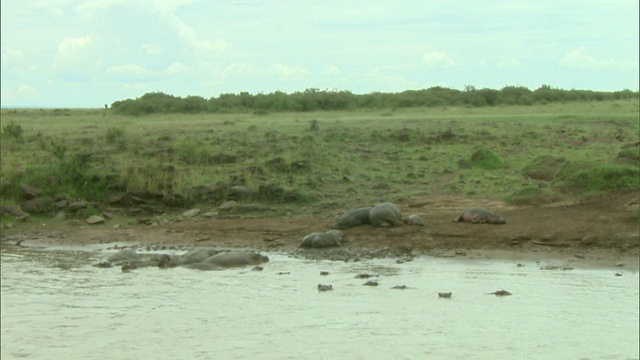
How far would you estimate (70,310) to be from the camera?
9727 millimetres

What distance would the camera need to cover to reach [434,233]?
12672mm

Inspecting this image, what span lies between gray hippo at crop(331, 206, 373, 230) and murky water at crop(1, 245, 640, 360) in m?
1.55

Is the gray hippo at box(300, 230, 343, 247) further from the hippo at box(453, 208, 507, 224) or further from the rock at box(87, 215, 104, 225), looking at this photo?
the rock at box(87, 215, 104, 225)

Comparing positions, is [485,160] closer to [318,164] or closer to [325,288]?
[318,164]

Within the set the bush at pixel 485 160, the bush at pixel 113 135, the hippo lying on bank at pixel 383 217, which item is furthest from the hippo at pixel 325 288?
the bush at pixel 113 135

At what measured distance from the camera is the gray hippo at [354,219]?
520 inches

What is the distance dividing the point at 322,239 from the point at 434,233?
1.63 m

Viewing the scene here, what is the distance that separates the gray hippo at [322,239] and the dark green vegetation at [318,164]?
203 cm

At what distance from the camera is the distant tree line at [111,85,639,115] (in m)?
34.7

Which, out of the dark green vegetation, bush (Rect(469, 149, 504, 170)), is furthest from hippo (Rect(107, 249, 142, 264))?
bush (Rect(469, 149, 504, 170))

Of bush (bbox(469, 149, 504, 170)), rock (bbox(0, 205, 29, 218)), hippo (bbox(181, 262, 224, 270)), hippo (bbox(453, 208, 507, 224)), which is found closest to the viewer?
hippo (bbox(181, 262, 224, 270))

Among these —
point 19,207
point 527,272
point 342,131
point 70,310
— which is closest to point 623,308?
point 527,272

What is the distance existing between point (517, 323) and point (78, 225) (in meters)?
8.68

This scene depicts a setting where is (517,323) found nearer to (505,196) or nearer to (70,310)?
(70,310)
